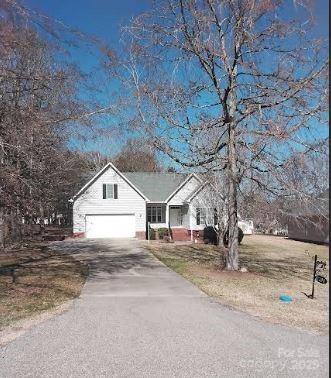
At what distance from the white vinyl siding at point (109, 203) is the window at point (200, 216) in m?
4.03

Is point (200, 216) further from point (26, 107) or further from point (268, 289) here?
point (26, 107)

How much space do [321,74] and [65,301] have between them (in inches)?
376

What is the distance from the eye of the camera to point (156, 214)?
3606 cm

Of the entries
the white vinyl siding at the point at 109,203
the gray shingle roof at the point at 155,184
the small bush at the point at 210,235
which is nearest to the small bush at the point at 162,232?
the white vinyl siding at the point at 109,203

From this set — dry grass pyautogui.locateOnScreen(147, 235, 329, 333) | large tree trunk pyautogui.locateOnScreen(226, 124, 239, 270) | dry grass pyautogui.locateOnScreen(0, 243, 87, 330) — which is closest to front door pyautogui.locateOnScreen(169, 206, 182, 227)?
dry grass pyautogui.locateOnScreen(147, 235, 329, 333)

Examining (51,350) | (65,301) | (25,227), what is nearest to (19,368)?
(51,350)

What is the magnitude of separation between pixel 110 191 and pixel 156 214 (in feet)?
13.9

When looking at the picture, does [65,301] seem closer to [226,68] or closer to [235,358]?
[235,358]

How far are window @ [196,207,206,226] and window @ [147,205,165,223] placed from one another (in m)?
3.10

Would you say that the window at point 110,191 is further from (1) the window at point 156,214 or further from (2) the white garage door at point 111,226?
(1) the window at point 156,214

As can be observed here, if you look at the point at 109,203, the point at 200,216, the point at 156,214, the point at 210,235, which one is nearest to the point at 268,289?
the point at 210,235

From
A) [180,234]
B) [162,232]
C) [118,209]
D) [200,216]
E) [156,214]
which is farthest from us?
[156,214]

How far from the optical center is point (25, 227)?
27.6 m

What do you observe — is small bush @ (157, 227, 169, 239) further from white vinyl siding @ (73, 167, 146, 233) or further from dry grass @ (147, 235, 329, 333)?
dry grass @ (147, 235, 329, 333)
